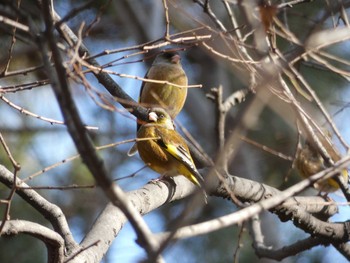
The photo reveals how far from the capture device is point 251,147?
8.66 metres

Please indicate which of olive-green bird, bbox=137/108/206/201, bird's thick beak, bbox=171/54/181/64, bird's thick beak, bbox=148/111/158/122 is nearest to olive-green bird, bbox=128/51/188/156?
bird's thick beak, bbox=171/54/181/64

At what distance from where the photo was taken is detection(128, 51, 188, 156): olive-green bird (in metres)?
6.12

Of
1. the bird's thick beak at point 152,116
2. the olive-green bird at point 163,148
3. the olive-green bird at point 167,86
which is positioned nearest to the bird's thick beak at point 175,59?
the olive-green bird at point 167,86

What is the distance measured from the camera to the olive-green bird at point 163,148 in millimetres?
4699

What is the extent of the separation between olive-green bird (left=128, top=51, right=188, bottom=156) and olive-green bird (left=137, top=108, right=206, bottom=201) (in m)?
0.65

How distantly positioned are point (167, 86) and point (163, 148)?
→ 4.16 feet

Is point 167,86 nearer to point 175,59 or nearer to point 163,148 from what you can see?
point 175,59

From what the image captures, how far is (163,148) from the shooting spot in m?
4.98

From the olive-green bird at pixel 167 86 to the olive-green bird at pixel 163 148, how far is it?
0.65 metres

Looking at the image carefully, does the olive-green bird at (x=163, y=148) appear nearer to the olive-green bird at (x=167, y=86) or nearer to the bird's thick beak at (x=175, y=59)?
the olive-green bird at (x=167, y=86)

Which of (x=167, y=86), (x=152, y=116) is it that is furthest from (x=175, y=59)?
(x=152, y=116)

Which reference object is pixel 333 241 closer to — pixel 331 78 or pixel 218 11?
pixel 331 78

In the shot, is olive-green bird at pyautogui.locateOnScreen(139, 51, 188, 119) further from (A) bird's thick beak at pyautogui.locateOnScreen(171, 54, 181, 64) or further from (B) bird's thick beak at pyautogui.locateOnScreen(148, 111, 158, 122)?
(B) bird's thick beak at pyautogui.locateOnScreen(148, 111, 158, 122)

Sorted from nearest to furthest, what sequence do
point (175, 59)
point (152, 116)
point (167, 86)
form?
point (152, 116) → point (167, 86) → point (175, 59)
